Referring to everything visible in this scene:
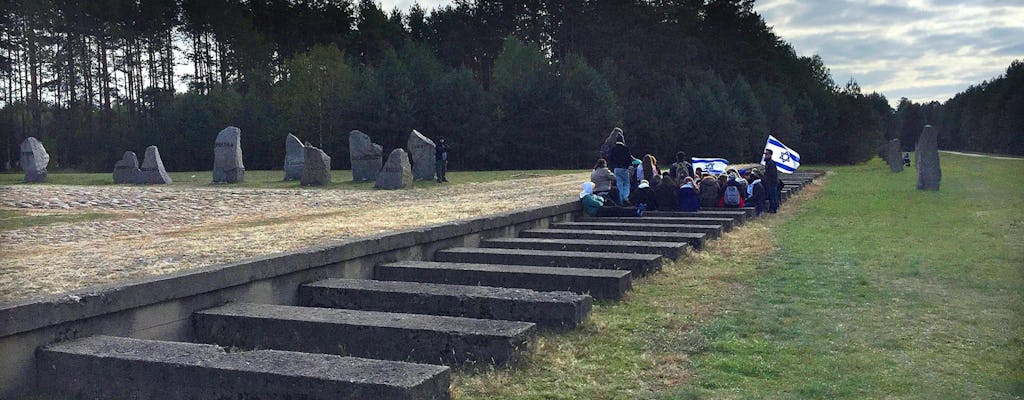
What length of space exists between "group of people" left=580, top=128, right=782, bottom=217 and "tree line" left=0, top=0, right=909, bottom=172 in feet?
87.5

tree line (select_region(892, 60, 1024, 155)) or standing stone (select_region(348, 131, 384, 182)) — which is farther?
standing stone (select_region(348, 131, 384, 182))

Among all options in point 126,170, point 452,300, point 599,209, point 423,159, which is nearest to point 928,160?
point 599,209

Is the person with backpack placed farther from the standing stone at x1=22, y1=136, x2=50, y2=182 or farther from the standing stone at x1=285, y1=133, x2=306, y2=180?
the standing stone at x1=22, y1=136, x2=50, y2=182

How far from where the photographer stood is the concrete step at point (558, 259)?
865 centimetres

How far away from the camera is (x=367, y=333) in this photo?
567cm

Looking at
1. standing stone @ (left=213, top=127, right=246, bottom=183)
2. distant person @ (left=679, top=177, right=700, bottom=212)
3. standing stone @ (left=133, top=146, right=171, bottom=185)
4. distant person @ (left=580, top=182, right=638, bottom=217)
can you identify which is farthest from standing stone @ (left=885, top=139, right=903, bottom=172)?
standing stone @ (left=133, top=146, right=171, bottom=185)

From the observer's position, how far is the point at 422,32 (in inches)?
2532

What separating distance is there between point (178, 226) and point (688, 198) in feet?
28.8

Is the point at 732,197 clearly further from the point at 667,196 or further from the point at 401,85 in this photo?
the point at 401,85

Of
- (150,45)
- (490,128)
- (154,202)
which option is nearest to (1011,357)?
(154,202)

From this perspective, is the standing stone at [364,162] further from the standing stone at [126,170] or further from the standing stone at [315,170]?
the standing stone at [126,170]

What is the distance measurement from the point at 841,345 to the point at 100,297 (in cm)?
503

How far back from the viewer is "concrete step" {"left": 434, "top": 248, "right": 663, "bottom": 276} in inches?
340

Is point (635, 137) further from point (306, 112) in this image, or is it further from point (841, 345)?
point (841, 345)
